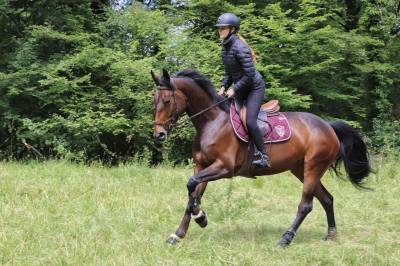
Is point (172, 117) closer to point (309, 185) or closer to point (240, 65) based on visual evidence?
point (240, 65)

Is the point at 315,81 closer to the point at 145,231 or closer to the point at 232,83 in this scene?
the point at 232,83

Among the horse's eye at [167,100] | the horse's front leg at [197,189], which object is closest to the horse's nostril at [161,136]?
the horse's eye at [167,100]

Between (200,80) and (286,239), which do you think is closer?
(286,239)

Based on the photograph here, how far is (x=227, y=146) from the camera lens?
6.17 metres

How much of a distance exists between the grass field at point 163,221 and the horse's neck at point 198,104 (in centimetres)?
153

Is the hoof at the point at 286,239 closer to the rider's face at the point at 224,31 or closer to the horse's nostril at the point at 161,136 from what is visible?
the horse's nostril at the point at 161,136

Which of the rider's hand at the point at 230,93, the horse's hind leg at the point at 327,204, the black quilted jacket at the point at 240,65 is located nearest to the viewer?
the black quilted jacket at the point at 240,65

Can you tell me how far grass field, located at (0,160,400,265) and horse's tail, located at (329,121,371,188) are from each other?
83 centimetres

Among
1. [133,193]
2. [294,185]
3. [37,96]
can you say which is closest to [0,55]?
[37,96]

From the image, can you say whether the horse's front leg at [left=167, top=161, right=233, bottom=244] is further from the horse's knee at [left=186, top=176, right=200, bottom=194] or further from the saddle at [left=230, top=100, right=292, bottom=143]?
the saddle at [left=230, top=100, right=292, bottom=143]

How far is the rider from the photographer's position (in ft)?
19.9

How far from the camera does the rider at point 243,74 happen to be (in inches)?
239

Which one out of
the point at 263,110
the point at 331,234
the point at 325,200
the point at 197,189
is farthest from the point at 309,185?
the point at 197,189

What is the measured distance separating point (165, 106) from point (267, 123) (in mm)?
1510
